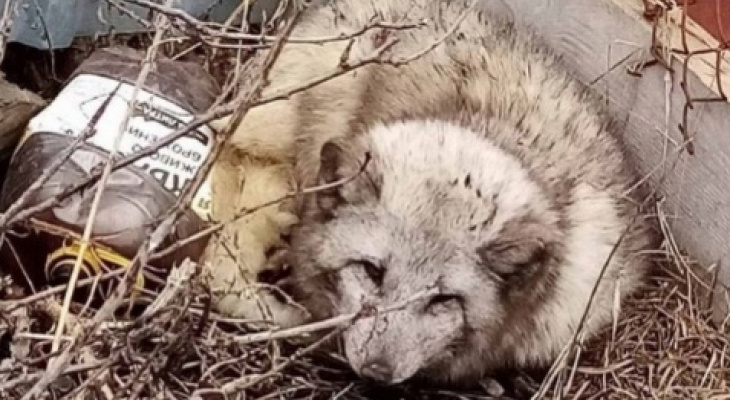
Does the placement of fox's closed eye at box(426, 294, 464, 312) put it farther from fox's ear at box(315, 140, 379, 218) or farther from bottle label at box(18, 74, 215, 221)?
bottle label at box(18, 74, 215, 221)

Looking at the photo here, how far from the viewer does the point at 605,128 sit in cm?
350

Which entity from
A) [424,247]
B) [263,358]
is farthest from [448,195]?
[263,358]

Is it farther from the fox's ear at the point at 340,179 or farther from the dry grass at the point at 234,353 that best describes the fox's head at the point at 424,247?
the dry grass at the point at 234,353

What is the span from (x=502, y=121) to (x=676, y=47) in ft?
1.63

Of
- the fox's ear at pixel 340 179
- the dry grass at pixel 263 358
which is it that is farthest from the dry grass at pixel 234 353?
the fox's ear at pixel 340 179

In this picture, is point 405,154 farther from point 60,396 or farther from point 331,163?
point 60,396

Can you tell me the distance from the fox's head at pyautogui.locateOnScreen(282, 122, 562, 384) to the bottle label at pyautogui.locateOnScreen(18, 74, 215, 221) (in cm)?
29

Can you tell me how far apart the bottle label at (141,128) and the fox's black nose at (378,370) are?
557 millimetres

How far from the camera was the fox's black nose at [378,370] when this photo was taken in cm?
285

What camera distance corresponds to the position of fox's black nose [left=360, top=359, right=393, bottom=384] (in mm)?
2850

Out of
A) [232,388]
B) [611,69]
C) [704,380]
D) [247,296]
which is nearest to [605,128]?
[611,69]

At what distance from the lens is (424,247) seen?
2.90 meters

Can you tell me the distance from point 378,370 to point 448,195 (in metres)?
0.35

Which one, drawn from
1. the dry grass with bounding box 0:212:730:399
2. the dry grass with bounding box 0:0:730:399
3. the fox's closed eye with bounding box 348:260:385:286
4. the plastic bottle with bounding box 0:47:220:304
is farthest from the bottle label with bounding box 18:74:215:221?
the fox's closed eye with bounding box 348:260:385:286
